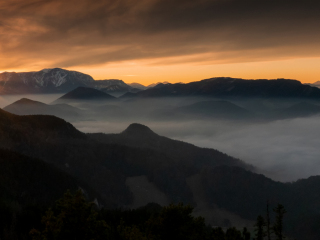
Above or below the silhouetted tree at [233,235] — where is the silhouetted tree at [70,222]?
above

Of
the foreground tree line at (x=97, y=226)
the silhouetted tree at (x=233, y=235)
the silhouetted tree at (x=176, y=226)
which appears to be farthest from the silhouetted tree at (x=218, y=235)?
the silhouetted tree at (x=176, y=226)

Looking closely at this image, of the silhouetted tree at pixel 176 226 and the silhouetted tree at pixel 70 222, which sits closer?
the silhouetted tree at pixel 70 222

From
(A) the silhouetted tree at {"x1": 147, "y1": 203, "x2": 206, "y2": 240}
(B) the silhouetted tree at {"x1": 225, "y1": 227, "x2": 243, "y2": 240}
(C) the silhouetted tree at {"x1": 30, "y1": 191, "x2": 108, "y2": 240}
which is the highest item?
(C) the silhouetted tree at {"x1": 30, "y1": 191, "x2": 108, "y2": 240}

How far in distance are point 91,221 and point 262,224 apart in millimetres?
37678

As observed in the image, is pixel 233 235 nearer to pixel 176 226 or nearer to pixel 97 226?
pixel 176 226

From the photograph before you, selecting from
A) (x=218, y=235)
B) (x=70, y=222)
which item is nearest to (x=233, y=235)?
(x=218, y=235)

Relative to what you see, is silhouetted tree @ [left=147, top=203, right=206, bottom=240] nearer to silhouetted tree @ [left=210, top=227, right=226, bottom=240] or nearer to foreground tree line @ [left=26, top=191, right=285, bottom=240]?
foreground tree line @ [left=26, top=191, right=285, bottom=240]

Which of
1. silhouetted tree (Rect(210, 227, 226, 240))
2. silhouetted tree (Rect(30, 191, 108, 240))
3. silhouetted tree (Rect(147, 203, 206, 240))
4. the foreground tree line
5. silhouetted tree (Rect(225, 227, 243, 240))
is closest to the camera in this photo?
silhouetted tree (Rect(30, 191, 108, 240))

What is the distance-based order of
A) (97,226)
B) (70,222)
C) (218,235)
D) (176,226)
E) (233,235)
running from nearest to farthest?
1. (70,222)
2. (97,226)
3. (176,226)
4. (218,235)
5. (233,235)

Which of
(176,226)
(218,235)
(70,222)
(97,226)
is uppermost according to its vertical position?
(70,222)

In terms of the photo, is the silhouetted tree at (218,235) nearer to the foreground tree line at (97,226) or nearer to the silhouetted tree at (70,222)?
the foreground tree line at (97,226)

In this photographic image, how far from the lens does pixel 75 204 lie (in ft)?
96.6

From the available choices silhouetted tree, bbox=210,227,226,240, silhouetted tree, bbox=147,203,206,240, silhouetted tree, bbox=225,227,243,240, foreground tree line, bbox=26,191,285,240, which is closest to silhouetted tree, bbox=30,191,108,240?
foreground tree line, bbox=26,191,285,240

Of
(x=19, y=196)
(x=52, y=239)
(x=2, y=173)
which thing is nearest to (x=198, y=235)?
(x=52, y=239)
